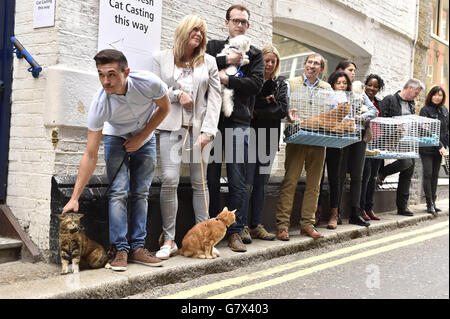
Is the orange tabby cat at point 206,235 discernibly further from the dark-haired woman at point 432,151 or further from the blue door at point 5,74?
the dark-haired woman at point 432,151

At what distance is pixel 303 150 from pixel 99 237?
278cm

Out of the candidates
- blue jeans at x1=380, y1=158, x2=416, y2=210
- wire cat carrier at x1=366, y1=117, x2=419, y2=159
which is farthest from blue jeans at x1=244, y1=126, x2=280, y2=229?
blue jeans at x1=380, y1=158, x2=416, y2=210

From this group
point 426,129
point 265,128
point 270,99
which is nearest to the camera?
point 270,99

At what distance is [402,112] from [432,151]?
128 cm

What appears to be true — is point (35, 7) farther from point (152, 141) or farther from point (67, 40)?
point (152, 141)

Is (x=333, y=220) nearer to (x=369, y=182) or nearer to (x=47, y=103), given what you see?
(x=369, y=182)

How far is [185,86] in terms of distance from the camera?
4379 mm

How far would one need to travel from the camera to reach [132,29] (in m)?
4.68

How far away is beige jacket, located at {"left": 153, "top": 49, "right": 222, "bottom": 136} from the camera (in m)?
4.34

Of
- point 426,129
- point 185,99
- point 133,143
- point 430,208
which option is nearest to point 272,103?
point 185,99

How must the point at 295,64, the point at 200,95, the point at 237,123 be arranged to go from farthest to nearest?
the point at 295,64
the point at 237,123
the point at 200,95

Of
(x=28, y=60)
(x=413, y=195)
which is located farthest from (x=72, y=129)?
(x=413, y=195)

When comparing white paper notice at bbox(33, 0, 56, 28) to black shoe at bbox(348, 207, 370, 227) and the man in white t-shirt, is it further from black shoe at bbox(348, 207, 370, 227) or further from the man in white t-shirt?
black shoe at bbox(348, 207, 370, 227)

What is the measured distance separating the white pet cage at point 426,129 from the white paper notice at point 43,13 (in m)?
5.47
